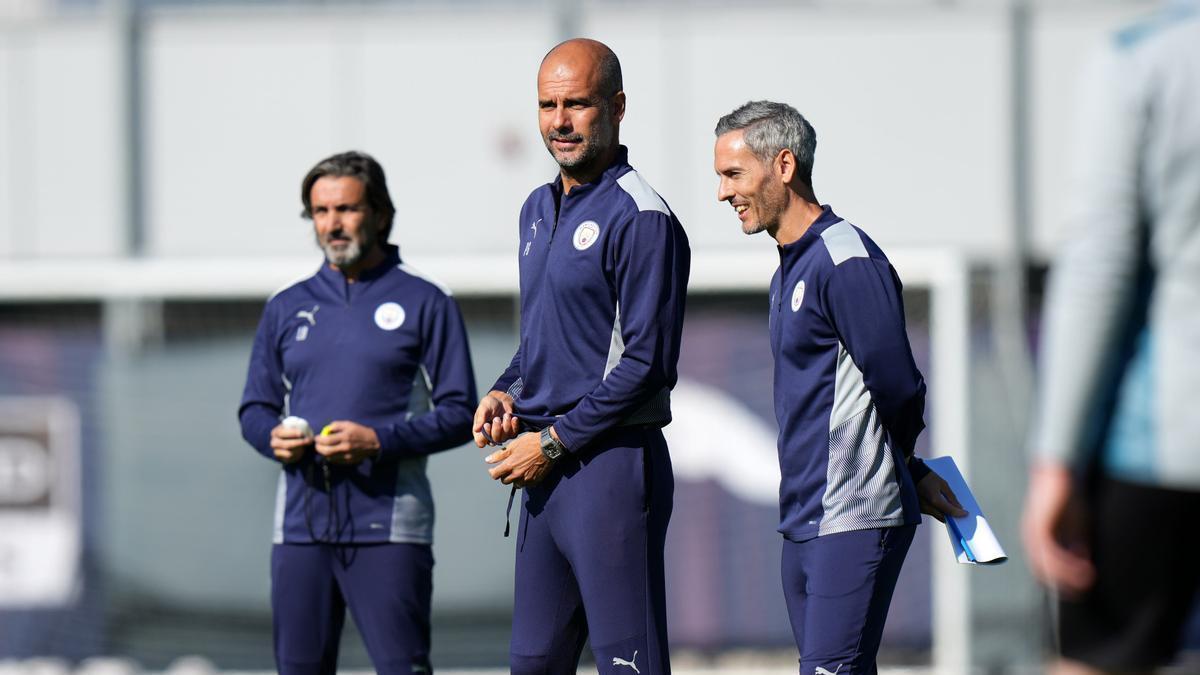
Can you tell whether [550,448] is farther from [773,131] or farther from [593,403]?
[773,131]

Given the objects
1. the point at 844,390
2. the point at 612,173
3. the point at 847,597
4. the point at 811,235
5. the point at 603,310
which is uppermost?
the point at 612,173

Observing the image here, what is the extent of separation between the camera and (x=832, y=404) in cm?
399

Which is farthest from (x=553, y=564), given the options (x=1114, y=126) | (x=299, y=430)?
(x=1114, y=126)

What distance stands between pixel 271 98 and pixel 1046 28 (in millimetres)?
5587

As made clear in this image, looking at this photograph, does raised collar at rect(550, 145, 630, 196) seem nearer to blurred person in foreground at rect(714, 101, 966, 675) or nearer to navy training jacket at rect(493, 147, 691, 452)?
navy training jacket at rect(493, 147, 691, 452)

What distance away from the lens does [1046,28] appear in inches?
438

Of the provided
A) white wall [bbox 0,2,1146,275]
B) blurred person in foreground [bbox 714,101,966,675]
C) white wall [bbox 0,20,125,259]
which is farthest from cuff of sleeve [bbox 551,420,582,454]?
white wall [bbox 0,20,125,259]

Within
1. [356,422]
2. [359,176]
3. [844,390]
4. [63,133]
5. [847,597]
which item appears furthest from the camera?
[63,133]

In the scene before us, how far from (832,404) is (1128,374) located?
167cm

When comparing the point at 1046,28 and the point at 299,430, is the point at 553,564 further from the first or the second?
the point at 1046,28

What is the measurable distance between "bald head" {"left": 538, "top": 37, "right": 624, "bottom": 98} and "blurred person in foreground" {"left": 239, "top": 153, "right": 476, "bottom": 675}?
1.07 metres

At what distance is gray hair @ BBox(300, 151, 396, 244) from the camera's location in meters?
4.89

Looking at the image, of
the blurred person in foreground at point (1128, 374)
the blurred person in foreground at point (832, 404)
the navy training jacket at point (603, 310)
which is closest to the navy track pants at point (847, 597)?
the blurred person in foreground at point (832, 404)

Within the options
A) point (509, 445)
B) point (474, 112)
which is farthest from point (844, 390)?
point (474, 112)
